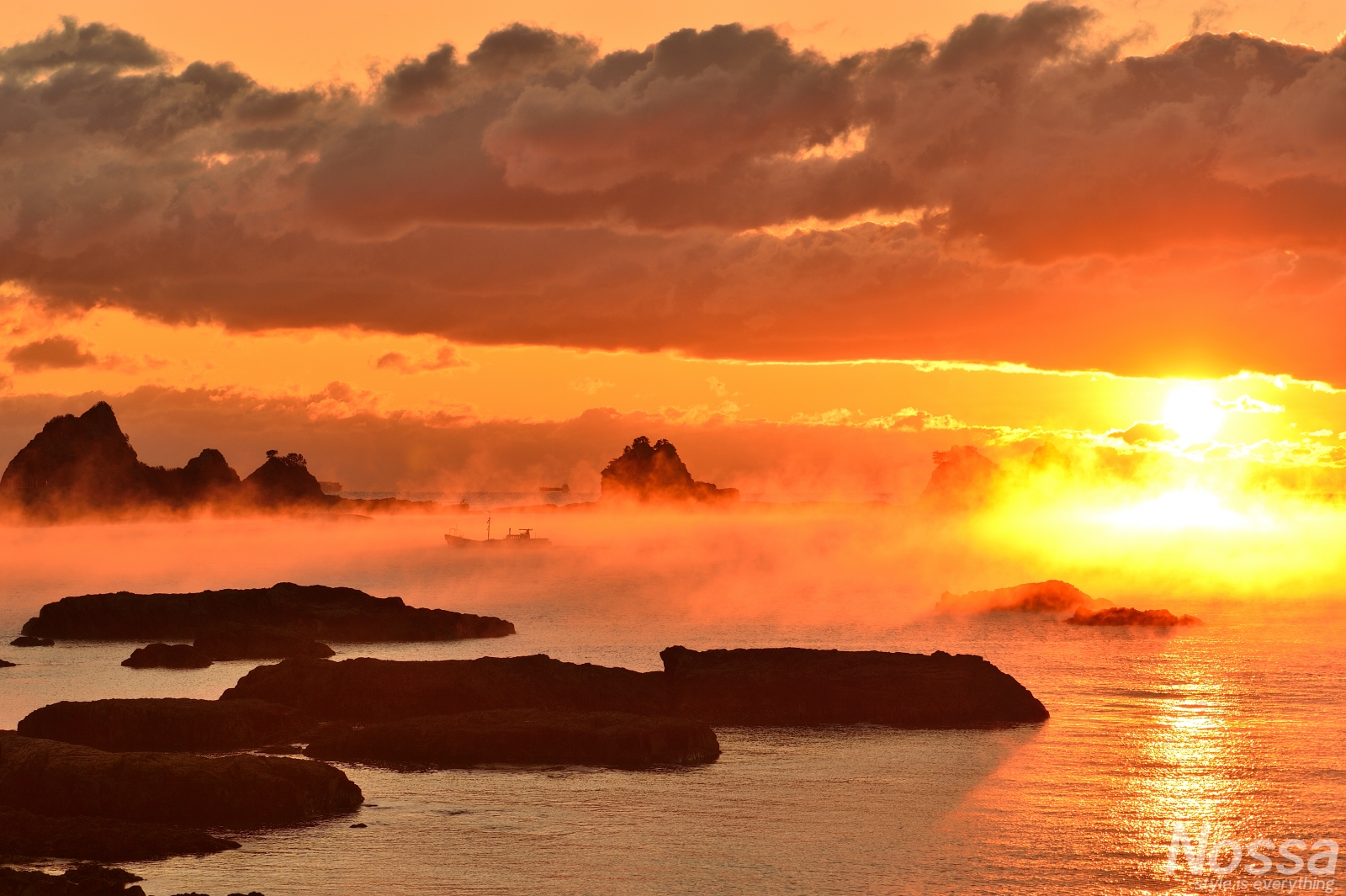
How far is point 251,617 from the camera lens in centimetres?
10838

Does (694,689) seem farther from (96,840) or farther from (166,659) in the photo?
(166,659)

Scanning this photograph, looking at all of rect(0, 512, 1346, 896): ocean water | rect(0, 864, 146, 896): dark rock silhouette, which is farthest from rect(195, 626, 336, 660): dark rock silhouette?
rect(0, 864, 146, 896): dark rock silhouette

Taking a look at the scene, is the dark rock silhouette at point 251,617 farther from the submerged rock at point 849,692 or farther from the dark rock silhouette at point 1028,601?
the dark rock silhouette at point 1028,601

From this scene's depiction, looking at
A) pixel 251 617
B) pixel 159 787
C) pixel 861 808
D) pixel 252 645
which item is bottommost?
pixel 861 808

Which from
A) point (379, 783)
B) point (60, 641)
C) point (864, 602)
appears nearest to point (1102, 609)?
point (864, 602)

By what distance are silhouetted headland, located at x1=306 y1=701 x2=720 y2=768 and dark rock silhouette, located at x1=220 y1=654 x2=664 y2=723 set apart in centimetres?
505

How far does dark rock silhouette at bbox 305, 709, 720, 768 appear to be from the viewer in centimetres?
5309

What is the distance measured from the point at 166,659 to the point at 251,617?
21914 mm

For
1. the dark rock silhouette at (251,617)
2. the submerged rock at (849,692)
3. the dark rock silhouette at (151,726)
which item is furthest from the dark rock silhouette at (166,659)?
A: the submerged rock at (849,692)

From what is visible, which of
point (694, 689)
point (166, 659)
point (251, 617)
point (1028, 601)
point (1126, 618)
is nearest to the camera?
point (694, 689)

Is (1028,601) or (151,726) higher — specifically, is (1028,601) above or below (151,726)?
above

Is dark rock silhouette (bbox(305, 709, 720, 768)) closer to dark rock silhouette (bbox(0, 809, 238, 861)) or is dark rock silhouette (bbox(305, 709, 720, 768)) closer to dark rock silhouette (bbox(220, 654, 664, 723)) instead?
dark rock silhouette (bbox(220, 654, 664, 723))

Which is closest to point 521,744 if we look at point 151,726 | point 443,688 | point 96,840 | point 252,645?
point 443,688

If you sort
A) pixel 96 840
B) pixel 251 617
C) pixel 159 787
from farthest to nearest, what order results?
pixel 251 617 → pixel 159 787 → pixel 96 840
